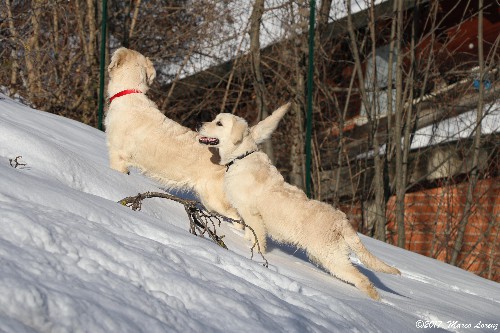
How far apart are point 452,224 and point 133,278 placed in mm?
10005

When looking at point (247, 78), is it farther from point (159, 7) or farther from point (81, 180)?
point (81, 180)

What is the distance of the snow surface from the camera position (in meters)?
2.53

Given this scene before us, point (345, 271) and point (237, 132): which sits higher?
point (237, 132)

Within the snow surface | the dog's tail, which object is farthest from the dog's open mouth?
the dog's tail

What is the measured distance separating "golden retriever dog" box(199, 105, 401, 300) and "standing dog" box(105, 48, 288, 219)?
30cm

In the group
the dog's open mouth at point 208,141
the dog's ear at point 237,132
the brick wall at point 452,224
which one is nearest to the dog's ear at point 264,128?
the dog's ear at point 237,132

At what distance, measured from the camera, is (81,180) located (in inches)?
215

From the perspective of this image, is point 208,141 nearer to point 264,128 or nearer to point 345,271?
point 264,128

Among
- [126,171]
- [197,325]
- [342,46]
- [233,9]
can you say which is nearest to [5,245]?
[197,325]

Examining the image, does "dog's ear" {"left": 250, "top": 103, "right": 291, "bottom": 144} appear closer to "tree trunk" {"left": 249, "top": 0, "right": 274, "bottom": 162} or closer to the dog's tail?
the dog's tail

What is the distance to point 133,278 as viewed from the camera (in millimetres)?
2980

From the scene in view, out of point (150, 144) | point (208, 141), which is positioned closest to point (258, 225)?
point (208, 141)

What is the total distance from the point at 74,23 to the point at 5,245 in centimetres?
990

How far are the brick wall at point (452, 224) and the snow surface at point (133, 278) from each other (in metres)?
6.56
